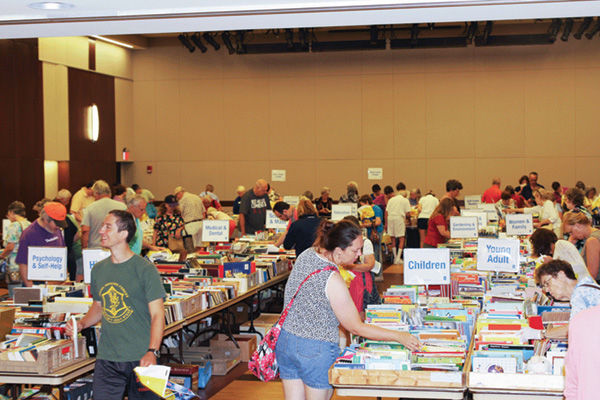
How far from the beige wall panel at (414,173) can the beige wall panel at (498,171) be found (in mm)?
1296

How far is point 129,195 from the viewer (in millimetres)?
16266

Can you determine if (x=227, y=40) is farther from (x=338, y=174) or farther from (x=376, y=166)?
(x=376, y=166)

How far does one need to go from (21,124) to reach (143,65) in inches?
214

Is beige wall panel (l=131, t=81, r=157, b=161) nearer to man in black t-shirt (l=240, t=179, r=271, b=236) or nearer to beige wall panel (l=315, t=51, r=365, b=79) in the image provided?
beige wall panel (l=315, t=51, r=365, b=79)

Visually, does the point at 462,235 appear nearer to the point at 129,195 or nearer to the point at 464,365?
the point at 464,365

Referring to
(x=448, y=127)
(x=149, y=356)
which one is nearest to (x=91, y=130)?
(x=448, y=127)

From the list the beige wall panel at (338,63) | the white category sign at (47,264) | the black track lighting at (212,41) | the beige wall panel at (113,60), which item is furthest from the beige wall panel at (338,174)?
the white category sign at (47,264)

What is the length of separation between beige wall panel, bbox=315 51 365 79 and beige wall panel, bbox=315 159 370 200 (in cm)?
238

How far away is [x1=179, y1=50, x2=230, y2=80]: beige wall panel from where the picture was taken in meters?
20.2

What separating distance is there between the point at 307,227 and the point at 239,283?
91 cm

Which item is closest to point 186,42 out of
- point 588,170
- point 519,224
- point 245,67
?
point 245,67

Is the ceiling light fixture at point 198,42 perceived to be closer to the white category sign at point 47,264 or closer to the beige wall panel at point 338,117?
the beige wall panel at point 338,117

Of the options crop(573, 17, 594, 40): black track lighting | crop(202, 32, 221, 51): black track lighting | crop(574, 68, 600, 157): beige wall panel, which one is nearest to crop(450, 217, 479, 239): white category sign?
crop(573, 17, 594, 40): black track lighting

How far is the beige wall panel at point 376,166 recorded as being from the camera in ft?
63.3
